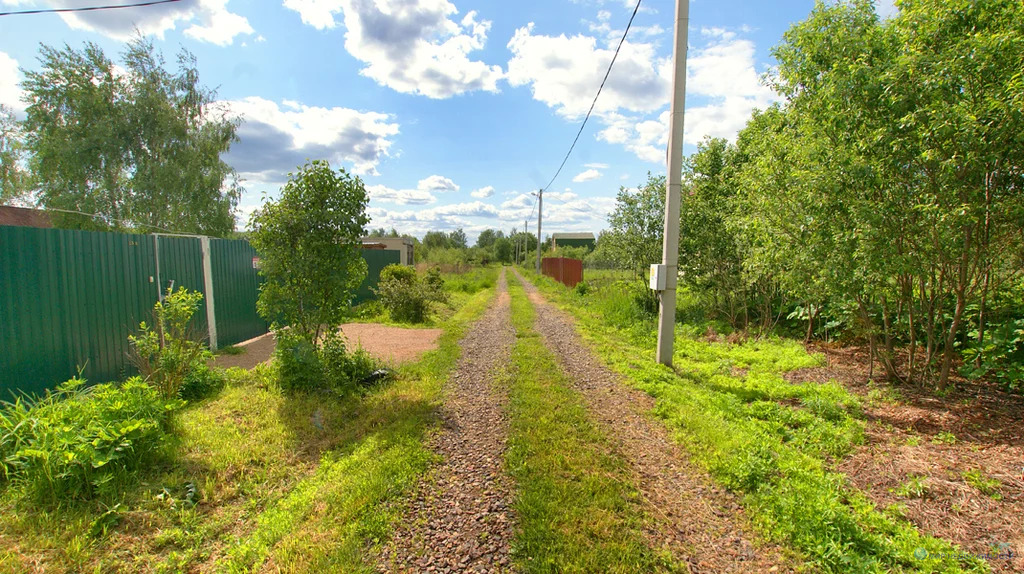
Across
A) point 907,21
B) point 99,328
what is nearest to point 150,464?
point 99,328

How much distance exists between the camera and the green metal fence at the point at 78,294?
418 centimetres

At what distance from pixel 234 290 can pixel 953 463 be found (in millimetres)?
10193

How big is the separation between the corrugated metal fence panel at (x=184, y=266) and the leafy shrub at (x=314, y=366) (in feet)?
7.86

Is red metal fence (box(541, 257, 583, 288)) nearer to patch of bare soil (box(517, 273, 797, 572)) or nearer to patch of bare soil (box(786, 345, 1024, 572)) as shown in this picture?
patch of bare soil (box(786, 345, 1024, 572))

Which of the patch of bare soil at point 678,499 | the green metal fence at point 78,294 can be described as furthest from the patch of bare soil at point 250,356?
the patch of bare soil at point 678,499

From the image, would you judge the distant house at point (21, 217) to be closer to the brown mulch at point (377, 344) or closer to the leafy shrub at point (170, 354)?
the brown mulch at point (377, 344)

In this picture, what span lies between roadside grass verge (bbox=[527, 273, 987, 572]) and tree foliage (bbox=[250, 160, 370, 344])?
3.91 meters

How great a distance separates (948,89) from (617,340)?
5.60 m

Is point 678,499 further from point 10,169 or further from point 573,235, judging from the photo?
point 573,235

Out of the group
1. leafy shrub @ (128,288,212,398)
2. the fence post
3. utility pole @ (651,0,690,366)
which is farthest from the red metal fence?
leafy shrub @ (128,288,212,398)

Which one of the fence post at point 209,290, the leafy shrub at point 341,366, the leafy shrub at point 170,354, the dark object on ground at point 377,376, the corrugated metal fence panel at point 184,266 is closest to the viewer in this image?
the leafy shrub at point 170,354

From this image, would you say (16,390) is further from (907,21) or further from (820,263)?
(907,21)

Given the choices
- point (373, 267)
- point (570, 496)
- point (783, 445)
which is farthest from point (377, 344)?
point (373, 267)

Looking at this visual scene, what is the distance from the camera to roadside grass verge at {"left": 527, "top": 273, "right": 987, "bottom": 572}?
Answer: 230 centimetres
